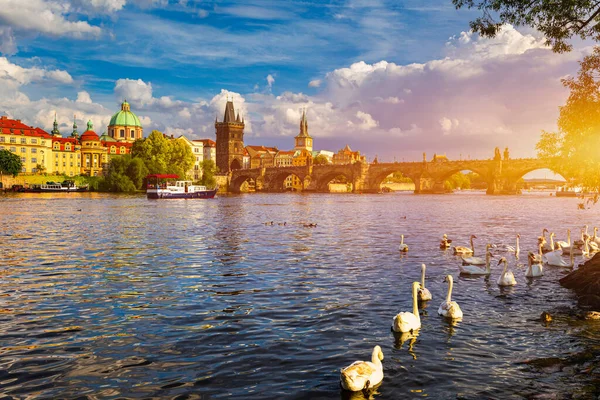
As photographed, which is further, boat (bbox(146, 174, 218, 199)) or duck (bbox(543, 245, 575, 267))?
boat (bbox(146, 174, 218, 199))

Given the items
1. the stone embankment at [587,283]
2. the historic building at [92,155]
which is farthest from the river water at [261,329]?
the historic building at [92,155]

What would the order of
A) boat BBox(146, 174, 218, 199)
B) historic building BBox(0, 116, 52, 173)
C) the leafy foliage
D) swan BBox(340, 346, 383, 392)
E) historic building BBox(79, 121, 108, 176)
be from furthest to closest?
1. historic building BBox(79, 121, 108, 176)
2. historic building BBox(0, 116, 52, 173)
3. the leafy foliage
4. boat BBox(146, 174, 218, 199)
5. swan BBox(340, 346, 383, 392)

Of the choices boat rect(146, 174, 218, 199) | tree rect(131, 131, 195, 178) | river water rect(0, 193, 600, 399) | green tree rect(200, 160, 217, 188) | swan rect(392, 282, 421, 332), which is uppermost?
tree rect(131, 131, 195, 178)

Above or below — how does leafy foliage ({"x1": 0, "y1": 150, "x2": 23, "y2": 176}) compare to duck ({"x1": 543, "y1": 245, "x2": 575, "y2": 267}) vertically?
above

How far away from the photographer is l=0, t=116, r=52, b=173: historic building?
125 meters

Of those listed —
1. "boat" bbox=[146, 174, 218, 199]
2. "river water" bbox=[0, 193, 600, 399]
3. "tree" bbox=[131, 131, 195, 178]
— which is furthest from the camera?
"tree" bbox=[131, 131, 195, 178]

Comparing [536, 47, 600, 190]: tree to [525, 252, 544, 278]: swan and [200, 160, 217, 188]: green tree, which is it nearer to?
[525, 252, 544, 278]: swan

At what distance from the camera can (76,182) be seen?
125062 millimetres

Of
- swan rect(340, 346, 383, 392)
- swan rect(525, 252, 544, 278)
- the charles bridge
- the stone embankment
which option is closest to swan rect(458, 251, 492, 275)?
swan rect(525, 252, 544, 278)

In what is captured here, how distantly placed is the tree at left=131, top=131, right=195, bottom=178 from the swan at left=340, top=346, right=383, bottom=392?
105 meters

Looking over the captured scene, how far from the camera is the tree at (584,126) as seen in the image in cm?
1524

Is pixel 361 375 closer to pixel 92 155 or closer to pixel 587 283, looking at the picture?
pixel 587 283

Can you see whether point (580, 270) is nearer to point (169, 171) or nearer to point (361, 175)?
point (169, 171)

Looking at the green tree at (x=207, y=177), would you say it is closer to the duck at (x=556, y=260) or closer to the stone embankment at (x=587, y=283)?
the duck at (x=556, y=260)
